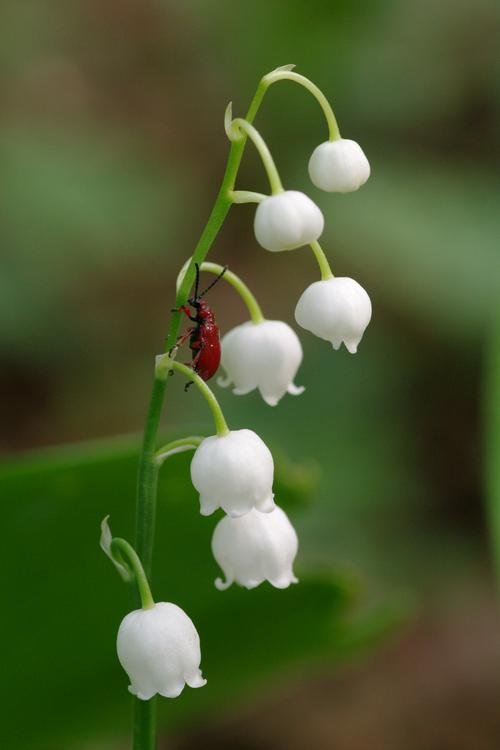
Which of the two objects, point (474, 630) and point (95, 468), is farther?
point (474, 630)

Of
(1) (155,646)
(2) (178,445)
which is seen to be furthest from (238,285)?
(1) (155,646)

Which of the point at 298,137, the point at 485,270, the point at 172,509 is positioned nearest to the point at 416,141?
the point at 298,137

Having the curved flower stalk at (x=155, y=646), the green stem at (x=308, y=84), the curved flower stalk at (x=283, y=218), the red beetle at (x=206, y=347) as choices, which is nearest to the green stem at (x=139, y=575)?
the curved flower stalk at (x=155, y=646)

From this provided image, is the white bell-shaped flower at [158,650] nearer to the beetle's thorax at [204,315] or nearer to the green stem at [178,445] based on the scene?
the green stem at [178,445]

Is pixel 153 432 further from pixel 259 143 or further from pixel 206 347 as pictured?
pixel 259 143

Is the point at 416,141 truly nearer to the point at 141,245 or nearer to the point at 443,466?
the point at 141,245

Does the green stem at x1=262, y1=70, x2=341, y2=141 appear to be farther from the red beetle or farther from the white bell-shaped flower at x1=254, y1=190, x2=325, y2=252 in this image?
the red beetle
